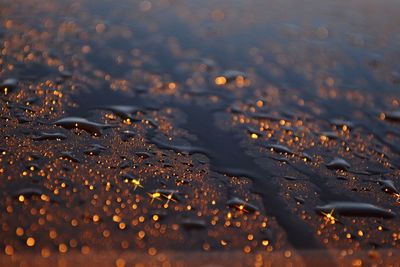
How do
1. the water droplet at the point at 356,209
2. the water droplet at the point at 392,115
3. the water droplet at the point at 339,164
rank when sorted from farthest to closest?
1. the water droplet at the point at 392,115
2. the water droplet at the point at 339,164
3. the water droplet at the point at 356,209

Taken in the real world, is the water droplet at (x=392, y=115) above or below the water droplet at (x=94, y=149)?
below

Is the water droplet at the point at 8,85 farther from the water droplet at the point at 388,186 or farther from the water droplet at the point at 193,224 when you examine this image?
the water droplet at the point at 388,186

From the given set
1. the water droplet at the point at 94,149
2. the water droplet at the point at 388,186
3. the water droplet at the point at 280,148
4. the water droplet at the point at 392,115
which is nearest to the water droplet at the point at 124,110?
the water droplet at the point at 94,149

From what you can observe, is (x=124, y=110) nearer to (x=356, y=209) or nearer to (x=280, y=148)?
(x=280, y=148)

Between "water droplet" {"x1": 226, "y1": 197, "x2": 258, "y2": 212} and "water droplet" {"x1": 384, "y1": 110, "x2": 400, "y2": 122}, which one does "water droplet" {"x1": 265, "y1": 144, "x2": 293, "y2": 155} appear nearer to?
"water droplet" {"x1": 226, "y1": 197, "x2": 258, "y2": 212}

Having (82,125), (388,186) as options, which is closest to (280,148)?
(388,186)

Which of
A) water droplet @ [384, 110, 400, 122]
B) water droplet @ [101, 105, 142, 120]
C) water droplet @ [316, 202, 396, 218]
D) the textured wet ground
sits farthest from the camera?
water droplet @ [384, 110, 400, 122]

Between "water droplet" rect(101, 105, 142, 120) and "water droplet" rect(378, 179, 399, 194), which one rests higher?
"water droplet" rect(101, 105, 142, 120)

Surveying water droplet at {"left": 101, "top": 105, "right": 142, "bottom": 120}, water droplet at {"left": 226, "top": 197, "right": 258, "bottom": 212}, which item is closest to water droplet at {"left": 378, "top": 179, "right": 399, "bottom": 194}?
water droplet at {"left": 226, "top": 197, "right": 258, "bottom": 212}
